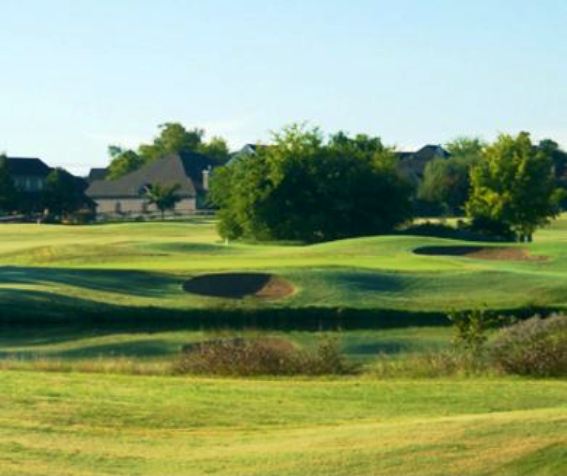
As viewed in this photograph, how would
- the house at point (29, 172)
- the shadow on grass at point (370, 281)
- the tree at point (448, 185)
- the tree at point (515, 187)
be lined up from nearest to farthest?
the shadow on grass at point (370, 281) < the tree at point (515, 187) < the tree at point (448, 185) < the house at point (29, 172)

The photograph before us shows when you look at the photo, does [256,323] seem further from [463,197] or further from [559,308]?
[463,197]

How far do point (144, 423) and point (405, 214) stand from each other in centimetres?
6343

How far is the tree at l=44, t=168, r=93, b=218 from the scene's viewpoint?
114375 millimetres

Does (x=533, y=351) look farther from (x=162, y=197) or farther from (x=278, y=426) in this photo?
(x=162, y=197)

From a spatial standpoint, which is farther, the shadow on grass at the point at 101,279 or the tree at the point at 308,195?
the tree at the point at 308,195

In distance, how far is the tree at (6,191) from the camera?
369ft

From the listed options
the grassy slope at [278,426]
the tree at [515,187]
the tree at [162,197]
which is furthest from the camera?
the tree at [162,197]

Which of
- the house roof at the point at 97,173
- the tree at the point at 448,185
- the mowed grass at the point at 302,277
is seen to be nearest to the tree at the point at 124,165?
the house roof at the point at 97,173

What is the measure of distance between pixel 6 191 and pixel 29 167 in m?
20.8

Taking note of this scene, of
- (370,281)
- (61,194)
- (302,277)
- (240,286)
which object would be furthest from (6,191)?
(370,281)

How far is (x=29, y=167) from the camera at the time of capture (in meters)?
134

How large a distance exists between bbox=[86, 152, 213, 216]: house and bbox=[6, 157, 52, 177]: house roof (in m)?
4.81

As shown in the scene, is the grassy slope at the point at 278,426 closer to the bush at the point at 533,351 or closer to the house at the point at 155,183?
the bush at the point at 533,351

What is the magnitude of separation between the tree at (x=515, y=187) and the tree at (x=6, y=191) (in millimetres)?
49937
